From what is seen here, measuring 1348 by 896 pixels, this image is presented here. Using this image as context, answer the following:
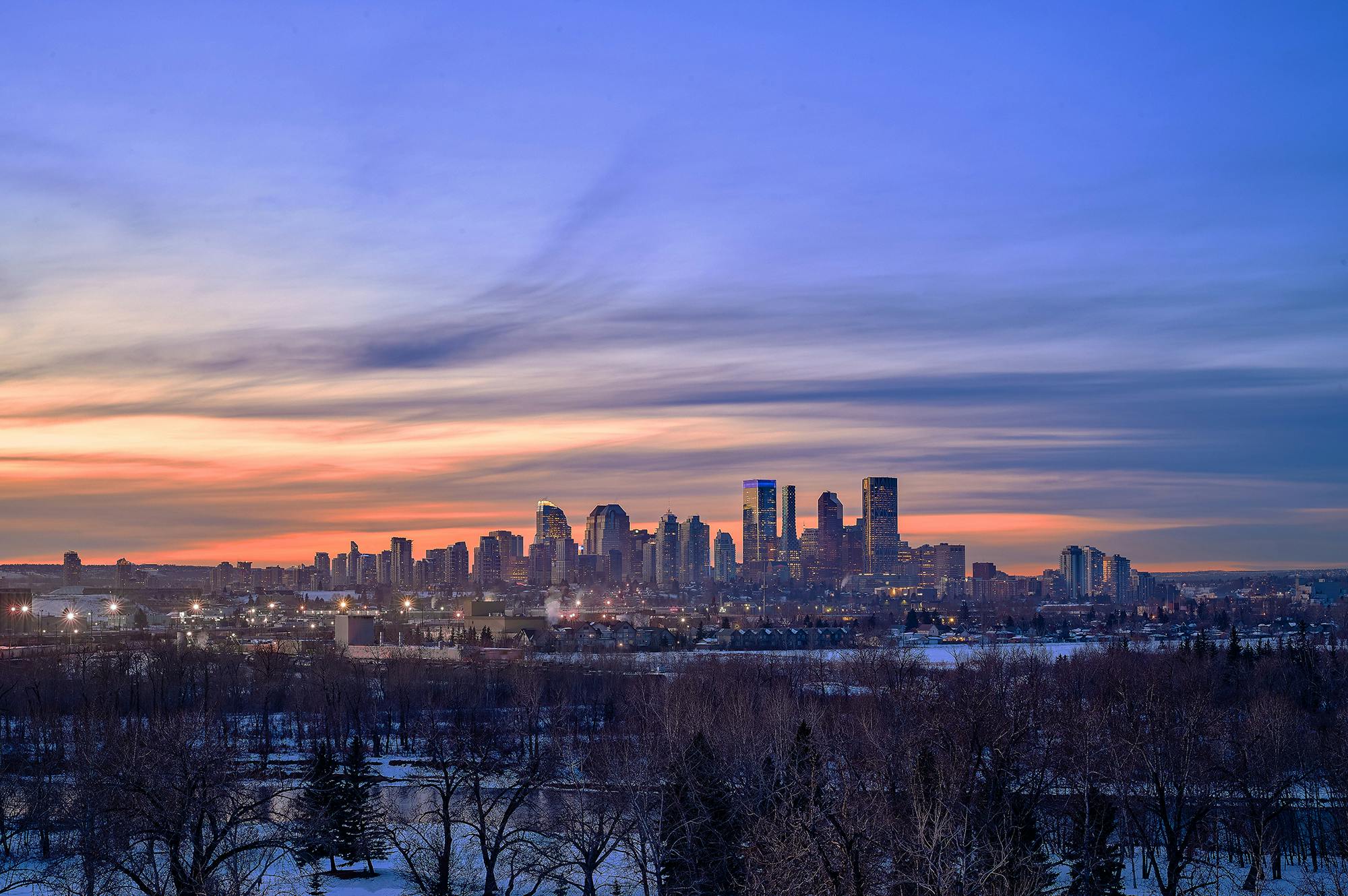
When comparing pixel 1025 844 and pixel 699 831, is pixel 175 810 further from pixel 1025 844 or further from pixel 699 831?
pixel 1025 844

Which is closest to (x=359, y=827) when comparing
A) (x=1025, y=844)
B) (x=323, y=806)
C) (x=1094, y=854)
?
(x=323, y=806)

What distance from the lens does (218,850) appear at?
45594mm

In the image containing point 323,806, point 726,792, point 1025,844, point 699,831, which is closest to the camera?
point 1025,844

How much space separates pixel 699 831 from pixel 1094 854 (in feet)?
37.1

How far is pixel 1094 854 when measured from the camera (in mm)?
38781

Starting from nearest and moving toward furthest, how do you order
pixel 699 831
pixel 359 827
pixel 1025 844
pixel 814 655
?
1. pixel 1025 844
2. pixel 699 831
3. pixel 359 827
4. pixel 814 655

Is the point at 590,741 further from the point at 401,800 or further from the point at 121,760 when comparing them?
the point at 121,760

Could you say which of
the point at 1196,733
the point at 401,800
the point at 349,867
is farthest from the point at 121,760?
the point at 1196,733

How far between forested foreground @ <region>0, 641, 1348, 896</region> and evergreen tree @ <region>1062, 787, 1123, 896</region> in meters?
0.18

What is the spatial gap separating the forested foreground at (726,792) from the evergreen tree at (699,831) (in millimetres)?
124

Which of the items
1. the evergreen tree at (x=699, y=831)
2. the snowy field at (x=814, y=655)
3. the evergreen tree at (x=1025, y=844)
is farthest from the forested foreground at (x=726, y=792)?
the snowy field at (x=814, y=655)

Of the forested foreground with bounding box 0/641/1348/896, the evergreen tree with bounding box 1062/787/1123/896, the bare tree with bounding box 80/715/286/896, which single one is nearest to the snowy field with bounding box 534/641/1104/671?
the forested foreground with bounding box 0/641/1348/896

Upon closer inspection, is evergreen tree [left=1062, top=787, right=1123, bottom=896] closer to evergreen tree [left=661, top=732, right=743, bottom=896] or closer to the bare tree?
evergreen tree [left=661, top=732, right=743, bottom=896]

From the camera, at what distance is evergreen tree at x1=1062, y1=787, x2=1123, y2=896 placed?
37000 mm
